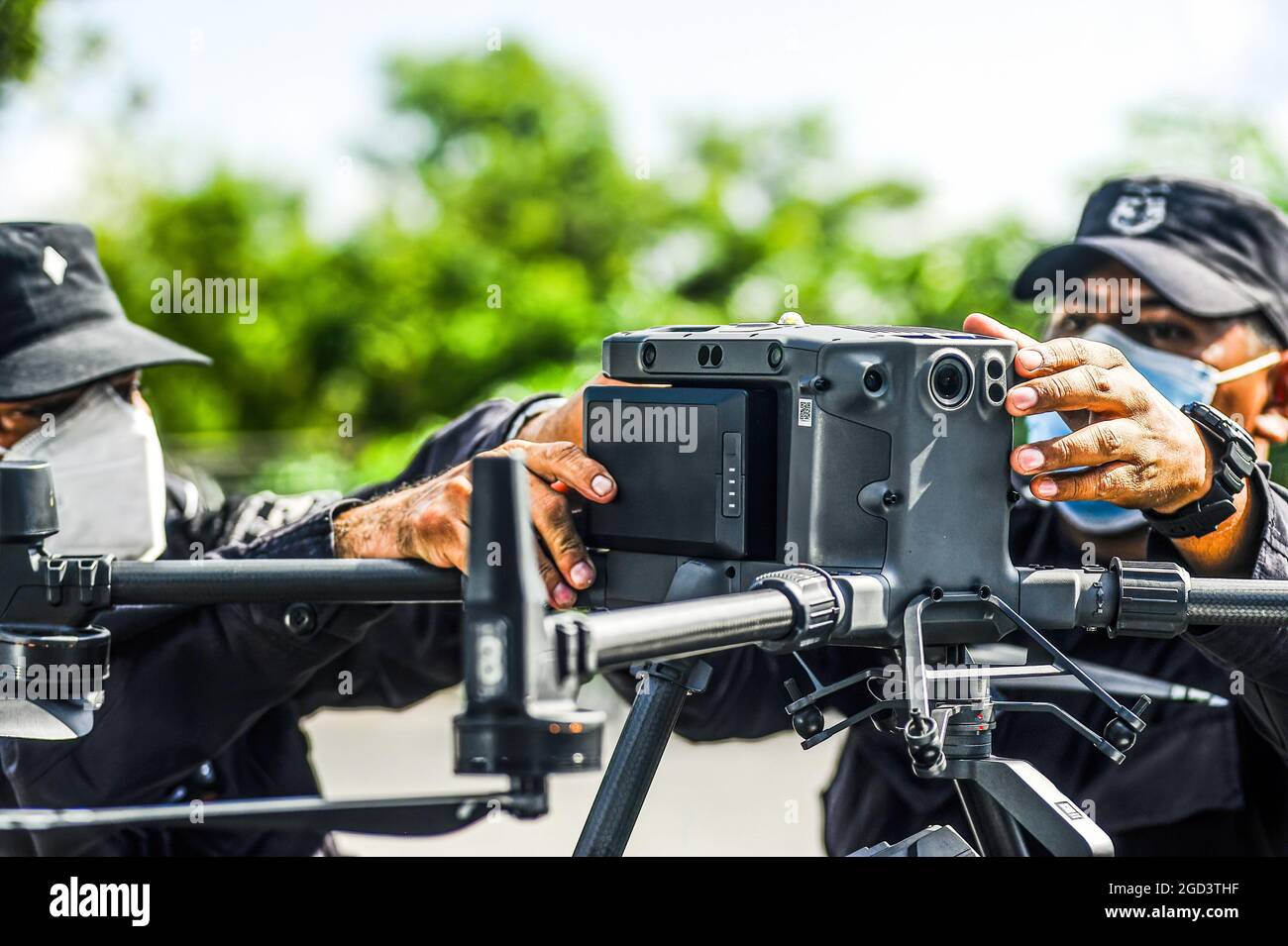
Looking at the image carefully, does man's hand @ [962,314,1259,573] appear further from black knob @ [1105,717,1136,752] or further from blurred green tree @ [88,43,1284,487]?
blurred green tree @ [88,43,1284,487]

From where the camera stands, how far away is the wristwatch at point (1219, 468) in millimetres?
1543

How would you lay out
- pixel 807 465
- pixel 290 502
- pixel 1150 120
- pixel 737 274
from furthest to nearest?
pixel 737 274
pixel 1150 120
pixel 290 502
pixel 807 465

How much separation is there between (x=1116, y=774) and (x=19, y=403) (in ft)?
6.24

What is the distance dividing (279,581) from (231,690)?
650mm

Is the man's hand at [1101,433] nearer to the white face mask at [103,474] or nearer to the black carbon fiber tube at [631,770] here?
the black carbon fiber tube at [631,770]

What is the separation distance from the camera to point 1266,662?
1779mm

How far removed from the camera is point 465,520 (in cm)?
171

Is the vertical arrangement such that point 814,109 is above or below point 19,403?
above

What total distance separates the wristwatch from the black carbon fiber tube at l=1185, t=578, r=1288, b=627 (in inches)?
3.8

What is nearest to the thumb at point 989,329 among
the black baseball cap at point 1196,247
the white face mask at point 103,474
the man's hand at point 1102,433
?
the man's hand at point 1102,433

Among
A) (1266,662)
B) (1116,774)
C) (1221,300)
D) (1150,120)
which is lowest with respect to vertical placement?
(1116,774)
